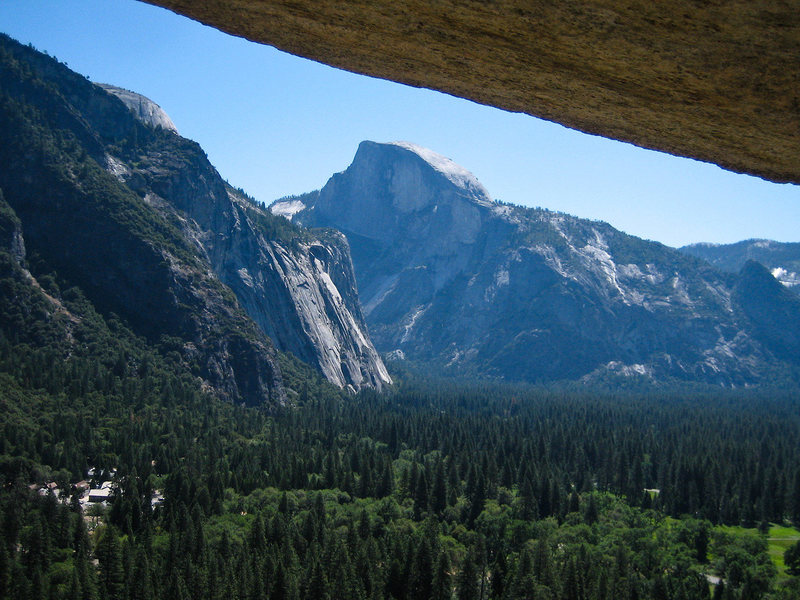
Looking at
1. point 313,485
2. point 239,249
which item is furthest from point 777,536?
point 239,249

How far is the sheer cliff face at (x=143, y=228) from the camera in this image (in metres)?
129

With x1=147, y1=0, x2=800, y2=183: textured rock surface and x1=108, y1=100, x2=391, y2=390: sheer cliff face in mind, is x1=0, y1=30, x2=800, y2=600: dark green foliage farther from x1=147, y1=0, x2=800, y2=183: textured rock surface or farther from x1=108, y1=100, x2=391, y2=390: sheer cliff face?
x1=147, y1=0, x2=800, y2=183: textured rock surface

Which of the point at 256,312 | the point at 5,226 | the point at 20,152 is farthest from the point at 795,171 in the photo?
the point at 256,312

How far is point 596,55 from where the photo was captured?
5.91 m

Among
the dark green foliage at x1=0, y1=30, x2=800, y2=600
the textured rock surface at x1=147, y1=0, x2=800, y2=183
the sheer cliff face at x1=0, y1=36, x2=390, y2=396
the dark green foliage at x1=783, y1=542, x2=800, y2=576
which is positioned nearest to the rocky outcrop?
the sheer cliff face at x1=0, y1=36, x2=390, y2=396

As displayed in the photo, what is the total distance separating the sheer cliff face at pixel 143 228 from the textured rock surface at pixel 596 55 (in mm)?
129433

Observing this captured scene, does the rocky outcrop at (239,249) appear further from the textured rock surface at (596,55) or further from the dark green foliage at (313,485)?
the textured rock surface at (596,55)

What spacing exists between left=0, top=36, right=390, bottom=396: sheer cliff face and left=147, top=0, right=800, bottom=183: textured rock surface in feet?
425

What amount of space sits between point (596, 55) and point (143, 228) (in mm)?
144112

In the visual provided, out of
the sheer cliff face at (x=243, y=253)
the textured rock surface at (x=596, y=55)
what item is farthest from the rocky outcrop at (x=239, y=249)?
the textured rock surface at (x=596, y=55)

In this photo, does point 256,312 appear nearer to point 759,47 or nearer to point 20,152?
point 20,152

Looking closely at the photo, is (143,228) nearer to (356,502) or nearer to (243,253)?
(243,253)

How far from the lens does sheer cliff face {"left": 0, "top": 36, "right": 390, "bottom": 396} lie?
5064 inches

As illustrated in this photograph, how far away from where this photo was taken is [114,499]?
64.9 metres
